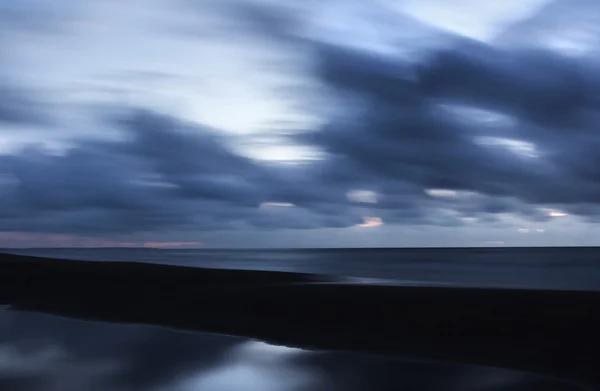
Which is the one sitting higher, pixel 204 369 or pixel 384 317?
pixel 384 317

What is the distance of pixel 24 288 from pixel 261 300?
16.0 m

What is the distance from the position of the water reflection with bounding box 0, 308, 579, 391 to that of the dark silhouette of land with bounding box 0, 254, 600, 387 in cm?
111

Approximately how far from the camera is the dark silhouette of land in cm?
1476

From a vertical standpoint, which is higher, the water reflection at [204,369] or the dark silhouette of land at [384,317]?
the dark silhouette of land at [384,317]

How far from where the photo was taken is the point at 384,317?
1966 centimetres

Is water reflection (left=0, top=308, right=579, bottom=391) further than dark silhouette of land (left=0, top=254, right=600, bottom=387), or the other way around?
dark silhouette of land (left=0, top=254, right=600, bottom=387)

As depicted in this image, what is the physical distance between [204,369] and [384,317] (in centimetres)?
798

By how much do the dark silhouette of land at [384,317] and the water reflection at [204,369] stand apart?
111cm

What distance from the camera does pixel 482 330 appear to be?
17188mm

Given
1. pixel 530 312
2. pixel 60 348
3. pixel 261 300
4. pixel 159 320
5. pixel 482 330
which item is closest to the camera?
pixel 60 348

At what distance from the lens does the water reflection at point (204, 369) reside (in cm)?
1186

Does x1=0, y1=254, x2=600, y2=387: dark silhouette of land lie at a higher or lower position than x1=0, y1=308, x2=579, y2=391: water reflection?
higher

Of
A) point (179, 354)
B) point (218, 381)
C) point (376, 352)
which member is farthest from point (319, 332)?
point (218, 381)

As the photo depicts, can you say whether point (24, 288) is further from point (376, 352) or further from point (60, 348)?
point (376, 352)
